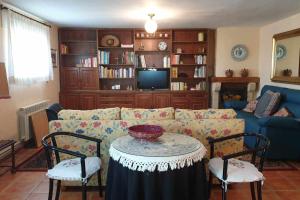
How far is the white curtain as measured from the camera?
410 centimetres

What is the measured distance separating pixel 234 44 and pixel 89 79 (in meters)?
3.63

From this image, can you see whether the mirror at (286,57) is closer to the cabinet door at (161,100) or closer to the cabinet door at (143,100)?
the cabinet door at (161,100)

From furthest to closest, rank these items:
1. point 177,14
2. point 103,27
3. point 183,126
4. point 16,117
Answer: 1. point 103,27
2. point 177,14
3. point 16,117
4. point 183,126

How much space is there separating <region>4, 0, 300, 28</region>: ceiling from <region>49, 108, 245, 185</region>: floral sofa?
1.83m

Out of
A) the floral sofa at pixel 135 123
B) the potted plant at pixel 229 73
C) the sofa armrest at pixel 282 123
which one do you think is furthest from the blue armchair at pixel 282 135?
the potted plant at pixel 229 73

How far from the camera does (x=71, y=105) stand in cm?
666

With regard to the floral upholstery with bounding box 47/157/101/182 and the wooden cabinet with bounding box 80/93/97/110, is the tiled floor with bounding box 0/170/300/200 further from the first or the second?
the wooden cabinet with bounding box 80/93/97/110

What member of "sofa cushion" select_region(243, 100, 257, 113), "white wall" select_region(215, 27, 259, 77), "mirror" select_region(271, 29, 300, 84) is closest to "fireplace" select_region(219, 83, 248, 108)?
"white wall" select_region(215, 27, 259, 77)

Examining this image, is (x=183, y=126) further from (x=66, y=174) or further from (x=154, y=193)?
(x=66, y=174)

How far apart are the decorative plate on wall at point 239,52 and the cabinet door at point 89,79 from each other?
11.0ft

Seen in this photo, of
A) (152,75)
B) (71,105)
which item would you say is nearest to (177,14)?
(152,75)

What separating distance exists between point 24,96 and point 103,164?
8.19 ft

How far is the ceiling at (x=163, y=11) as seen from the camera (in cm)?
405

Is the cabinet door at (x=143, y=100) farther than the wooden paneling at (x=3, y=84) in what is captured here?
Yes
